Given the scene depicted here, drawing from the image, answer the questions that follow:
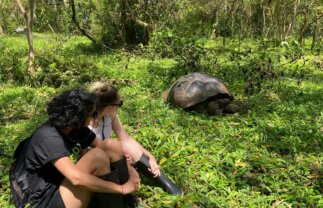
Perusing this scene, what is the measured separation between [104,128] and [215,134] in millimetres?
1377

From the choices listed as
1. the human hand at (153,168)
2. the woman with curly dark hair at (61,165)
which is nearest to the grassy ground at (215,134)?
the human hand at (153,168)

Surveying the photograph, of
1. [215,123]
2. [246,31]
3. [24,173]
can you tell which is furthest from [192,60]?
[246,31]

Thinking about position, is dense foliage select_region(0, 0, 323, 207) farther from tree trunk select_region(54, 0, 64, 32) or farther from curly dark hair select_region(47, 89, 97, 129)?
tree trunk select_region(54, 0, 64, 32)

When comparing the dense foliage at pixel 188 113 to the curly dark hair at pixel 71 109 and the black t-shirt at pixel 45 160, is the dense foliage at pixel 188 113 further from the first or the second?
the curly dark hair at pixel 71 109

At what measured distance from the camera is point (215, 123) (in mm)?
4059

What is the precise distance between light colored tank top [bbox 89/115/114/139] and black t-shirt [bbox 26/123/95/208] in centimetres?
60

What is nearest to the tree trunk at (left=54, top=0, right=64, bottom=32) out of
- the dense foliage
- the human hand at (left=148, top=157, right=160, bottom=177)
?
the dense foliage

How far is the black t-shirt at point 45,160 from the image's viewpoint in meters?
1.90

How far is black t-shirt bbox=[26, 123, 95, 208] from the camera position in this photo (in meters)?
1.90

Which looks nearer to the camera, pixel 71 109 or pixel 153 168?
pixel 71 109

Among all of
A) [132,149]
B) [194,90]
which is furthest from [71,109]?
[194,90]

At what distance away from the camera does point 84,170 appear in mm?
1997

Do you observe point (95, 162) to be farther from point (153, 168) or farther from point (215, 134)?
point (215, 134)

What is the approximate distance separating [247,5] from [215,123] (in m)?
8.28
